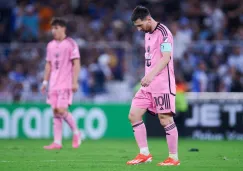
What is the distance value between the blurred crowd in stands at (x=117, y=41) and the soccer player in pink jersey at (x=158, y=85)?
9.70 meters

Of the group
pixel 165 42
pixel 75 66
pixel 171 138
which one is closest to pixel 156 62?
pixel 165 42

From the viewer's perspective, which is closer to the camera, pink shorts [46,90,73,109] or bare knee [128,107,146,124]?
bare knee [128,107,146,124]

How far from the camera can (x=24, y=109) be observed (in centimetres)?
2025

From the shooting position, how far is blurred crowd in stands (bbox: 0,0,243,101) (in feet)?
66.9

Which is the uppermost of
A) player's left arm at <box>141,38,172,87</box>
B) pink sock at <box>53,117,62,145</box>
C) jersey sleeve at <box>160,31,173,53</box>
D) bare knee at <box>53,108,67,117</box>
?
jersey sleeve at <box>160,31,173,53</box>

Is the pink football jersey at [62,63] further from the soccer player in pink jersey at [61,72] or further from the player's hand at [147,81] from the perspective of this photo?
the player's hand at [147,81]

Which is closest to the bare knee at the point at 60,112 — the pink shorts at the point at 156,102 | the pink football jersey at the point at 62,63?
the pink football jersey at the point at 62,63

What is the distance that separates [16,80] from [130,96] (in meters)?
3.68

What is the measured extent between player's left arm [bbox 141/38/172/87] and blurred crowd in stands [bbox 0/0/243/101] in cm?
1006

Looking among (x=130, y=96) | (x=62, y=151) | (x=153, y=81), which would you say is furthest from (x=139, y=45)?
(x=153, y=81)

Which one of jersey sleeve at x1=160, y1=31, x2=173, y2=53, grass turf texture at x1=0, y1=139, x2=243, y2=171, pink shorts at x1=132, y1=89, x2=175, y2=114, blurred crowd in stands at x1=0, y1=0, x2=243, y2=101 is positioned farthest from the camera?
blurred crowd in stands at x1=0, y1=0, x2=243, y2=101

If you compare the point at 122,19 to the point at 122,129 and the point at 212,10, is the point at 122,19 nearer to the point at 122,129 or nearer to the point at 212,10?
the point at 212,10

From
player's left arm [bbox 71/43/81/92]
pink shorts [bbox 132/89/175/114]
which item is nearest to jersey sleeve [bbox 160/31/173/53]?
pink shorts [bbox 132/89/175/114]

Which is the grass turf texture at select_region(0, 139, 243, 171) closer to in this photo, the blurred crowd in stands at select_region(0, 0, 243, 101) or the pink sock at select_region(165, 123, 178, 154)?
the pink sock at select_region(165, 123, 178, 154)
